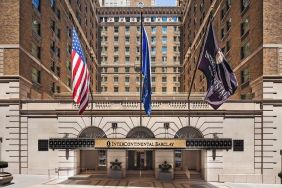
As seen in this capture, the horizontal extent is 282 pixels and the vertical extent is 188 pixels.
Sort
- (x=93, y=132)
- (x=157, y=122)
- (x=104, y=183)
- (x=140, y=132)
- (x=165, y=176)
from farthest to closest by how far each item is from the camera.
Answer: (x=93, y=132) → (x=140, y=132) → (x=157, y=122) → (x=165, y=176) → (x=104, y=183)

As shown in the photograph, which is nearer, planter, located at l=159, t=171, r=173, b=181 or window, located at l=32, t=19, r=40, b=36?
planter, located at l=159, t=171, r=173, b=181

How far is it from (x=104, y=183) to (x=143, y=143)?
5.32 m

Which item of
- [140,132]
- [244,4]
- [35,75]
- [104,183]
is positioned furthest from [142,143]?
[244,4]

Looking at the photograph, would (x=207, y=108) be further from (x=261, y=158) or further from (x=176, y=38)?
(x=176, y=38)

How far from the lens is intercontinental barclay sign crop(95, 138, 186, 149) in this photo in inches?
1221

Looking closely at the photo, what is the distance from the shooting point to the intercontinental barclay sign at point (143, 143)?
31.0 m

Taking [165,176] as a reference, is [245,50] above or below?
above

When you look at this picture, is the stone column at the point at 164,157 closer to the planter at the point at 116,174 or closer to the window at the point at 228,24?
the planter at the point at 116,174

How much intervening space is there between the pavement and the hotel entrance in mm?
8199

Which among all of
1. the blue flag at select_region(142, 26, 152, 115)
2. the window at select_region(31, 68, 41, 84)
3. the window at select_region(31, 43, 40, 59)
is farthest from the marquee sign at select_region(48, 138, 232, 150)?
the window at select_region(31, 43, 40, 59)

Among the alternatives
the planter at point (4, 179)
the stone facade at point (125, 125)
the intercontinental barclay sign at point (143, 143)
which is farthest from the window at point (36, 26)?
the planter at point (4, 179)

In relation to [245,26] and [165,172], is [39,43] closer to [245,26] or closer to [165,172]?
[165,172]

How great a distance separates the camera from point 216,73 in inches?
993

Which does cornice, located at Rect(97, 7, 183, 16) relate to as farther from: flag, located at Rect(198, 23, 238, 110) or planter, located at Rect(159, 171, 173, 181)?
flag, located at Rect(198, 23, 238, 110)
